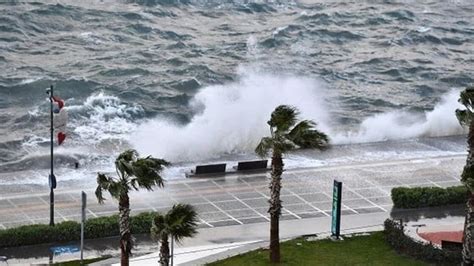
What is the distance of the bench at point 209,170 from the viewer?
4968cm

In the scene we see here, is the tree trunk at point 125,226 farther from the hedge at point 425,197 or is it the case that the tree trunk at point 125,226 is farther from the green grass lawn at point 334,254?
the hedge at point 425,197

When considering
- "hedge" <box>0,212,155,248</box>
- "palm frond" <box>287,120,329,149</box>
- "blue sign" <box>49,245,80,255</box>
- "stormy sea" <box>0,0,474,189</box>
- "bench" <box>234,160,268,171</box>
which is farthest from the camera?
"stormy sea" <box>0,0,474,189</box>

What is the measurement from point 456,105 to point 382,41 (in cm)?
2447

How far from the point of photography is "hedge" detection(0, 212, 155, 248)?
39.4 metres

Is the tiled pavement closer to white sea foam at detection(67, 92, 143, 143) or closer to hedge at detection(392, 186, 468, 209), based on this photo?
hedge at detection(392, 186, 468, 209)

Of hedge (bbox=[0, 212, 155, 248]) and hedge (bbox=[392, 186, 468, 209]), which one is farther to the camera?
hedge (bbox=[392, 186, 468, 209])

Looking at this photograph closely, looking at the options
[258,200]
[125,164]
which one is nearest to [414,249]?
[258,200]

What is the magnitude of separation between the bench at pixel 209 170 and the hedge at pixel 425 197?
880 centimetres

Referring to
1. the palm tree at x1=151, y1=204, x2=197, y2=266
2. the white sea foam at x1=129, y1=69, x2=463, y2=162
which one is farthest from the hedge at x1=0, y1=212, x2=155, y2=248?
the white sea foam at x1=129, y1=69, x2=463, y2=162

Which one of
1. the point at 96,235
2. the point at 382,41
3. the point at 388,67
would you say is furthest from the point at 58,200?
the point at 382,41

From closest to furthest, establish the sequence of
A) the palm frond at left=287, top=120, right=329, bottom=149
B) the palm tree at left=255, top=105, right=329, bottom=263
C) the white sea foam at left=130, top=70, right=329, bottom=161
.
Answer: the palm tree at left=255, top=105, right=329, bottom=263, the palm frond at left=287, top=120, right=329, bottom=149, the white sea foam at left=130, top=70, right=329, bottom=161

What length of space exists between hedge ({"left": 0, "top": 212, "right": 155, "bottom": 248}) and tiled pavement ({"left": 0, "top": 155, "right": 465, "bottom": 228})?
9.72 feet

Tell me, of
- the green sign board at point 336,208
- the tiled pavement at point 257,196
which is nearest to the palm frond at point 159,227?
the green sign board at point 336,208

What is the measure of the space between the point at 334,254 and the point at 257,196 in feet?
30.1
